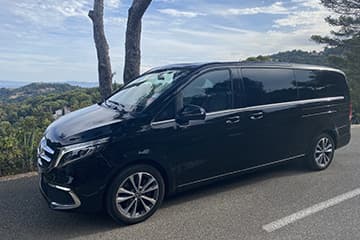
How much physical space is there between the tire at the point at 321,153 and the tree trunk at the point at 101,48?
478 centimetres

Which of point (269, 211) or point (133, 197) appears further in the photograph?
point (269, 211)

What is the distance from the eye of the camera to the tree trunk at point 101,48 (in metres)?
7.64

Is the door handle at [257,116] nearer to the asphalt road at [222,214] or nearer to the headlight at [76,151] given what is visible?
the asphalt road at [222,214]

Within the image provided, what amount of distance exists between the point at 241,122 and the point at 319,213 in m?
1.42

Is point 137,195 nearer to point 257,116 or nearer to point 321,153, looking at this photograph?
point 257,116

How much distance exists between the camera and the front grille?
325cm

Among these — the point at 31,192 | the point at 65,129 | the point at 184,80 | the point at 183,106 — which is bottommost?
the point at 31,192

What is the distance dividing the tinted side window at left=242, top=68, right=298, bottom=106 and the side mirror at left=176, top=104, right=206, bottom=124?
2.86ft

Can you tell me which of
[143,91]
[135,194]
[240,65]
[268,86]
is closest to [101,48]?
[143,91]

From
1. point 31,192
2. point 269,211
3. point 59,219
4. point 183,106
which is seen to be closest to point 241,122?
point 183,106

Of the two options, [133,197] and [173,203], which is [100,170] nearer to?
[133,197]

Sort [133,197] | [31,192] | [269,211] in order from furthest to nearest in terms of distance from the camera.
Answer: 1. [31,192]
2. [269,211]
3. [133,197]

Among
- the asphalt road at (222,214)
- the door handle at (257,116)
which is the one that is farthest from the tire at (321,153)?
the door handle at (257,116)

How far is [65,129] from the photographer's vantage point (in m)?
3.49
